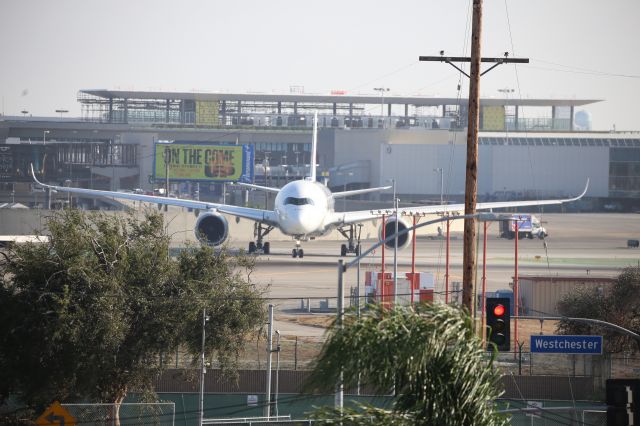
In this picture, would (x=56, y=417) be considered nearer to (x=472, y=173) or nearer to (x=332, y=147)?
(x=472, y=173)

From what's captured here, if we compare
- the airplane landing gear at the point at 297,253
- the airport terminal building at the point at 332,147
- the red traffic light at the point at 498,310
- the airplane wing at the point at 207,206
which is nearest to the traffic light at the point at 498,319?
the red traffic light at the point at 498,310

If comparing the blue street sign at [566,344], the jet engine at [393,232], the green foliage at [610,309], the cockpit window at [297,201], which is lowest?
the blue street sign at [566,344]

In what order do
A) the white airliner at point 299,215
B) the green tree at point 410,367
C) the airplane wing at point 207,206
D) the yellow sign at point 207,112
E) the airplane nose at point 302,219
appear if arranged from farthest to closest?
1. the yellow sign at point 207,112
2. the airplane wing at point 207,206
3. the white airliner at point 299,215
4. the airplane nose at point 302,219
5. the green tree at point 410,367

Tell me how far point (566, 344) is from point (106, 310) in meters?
12.4

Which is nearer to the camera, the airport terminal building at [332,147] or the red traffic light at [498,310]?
the red traffic light at [498,310]

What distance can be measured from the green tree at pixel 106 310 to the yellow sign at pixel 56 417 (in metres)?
1.86

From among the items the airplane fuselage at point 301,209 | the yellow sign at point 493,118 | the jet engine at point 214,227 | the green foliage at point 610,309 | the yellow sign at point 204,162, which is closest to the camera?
the green foliage at point 610,309

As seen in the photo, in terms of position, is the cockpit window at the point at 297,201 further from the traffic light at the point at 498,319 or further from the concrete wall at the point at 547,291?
the traffic light at the point at 498,319

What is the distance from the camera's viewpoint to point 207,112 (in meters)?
154

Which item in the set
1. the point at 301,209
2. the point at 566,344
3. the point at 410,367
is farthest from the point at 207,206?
the point at 410,367

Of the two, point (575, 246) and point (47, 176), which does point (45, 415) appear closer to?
point (575, 246)

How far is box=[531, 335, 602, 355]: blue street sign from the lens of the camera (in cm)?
2911

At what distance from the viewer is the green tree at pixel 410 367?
1428 cm

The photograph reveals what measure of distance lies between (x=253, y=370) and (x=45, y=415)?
8323 millimetres
